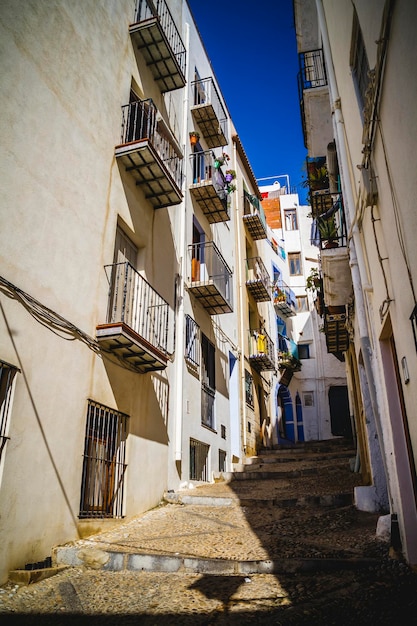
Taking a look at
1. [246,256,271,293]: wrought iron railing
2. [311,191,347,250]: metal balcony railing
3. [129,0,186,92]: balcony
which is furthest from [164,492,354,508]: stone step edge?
[246,256,271,293]: wrought iron railing

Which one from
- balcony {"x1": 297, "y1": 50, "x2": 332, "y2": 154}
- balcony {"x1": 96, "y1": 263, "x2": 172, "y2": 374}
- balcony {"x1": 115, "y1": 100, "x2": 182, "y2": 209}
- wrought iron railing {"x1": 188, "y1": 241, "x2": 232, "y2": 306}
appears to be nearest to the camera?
balcony {"x1": 96, "y1": 263, "x2": 172, "y2": 374}

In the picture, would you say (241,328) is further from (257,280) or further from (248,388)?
(257,280)

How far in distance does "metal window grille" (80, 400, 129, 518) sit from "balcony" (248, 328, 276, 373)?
10541 mm

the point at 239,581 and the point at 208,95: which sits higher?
the point at 208,95

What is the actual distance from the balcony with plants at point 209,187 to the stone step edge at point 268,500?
8.81 m

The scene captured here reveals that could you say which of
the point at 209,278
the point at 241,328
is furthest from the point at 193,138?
the point at 241,328

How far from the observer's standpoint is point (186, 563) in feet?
18.3

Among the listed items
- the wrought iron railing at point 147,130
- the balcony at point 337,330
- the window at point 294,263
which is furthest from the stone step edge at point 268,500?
the window at point 294,263

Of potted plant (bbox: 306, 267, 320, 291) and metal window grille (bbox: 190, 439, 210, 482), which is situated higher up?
potted plant (bbox: 306, 267, 320, 291)

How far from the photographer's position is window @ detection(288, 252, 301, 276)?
30547 mm

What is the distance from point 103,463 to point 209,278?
7891 millimetres

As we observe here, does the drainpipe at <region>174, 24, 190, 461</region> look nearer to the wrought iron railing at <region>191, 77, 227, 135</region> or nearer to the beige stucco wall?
the beige stucco wall

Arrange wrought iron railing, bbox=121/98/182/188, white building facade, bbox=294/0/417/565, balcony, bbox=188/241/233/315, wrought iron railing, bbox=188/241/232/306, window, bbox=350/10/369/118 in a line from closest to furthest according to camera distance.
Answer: white building facade, bbox=294/0/417/565
window, bbox=350/10/369/118
wrought iron railing, bbox=121/98/182/188
balcony, bbox=188/241/233/315
wrought iron railing, bbox=188/241/232/306

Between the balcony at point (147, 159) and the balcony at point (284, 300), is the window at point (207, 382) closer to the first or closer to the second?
the balcony at point (147, 159)
